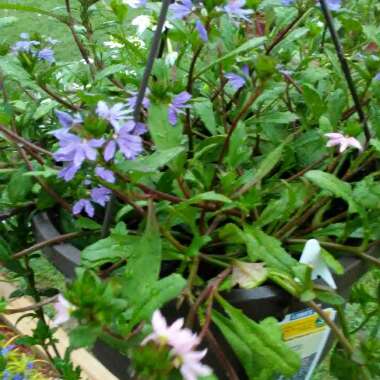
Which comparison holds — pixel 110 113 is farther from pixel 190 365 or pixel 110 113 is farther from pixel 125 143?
pixel 190 365

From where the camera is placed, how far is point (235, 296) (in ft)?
2.06

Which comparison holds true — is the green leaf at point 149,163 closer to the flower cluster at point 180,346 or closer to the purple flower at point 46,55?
the flower cluster at point 180,346

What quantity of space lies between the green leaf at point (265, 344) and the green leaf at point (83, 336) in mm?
168

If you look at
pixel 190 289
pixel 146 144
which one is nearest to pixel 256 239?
pixel 190 289

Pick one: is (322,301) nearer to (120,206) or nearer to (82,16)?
(120,206)

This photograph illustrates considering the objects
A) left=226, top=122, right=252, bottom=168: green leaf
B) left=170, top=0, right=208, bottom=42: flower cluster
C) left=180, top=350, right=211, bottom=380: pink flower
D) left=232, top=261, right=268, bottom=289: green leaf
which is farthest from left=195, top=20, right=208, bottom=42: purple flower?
left=180, top=350, right=211, bottom=380: pink flower

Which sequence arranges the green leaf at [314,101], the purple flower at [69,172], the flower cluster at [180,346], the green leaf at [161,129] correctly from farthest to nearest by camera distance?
the green leaf at [314,101], the green leaf at [161,129], the purple flower at [69,172], the flower cluster at [180,346]

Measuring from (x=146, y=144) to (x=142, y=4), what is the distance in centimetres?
15

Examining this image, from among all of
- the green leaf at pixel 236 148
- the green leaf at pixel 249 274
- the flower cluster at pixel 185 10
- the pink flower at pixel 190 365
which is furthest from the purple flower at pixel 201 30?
the pink flower at pixel 190 365

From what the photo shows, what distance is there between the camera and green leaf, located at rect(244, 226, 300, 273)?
0.63 m

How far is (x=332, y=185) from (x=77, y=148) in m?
0.27

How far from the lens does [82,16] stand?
2.95ft

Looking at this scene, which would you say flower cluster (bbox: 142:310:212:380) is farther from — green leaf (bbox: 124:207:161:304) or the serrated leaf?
the serrated leaf

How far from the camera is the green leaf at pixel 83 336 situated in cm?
46
